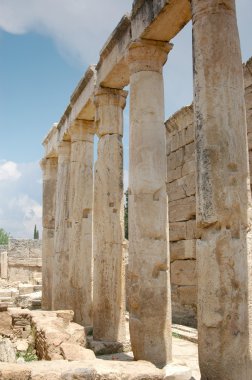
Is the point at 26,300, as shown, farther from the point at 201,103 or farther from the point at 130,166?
the point at 201,103

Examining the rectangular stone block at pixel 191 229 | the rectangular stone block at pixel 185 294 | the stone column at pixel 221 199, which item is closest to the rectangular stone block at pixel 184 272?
the rectangular stone block at pixel 185 294

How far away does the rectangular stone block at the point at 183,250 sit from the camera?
38.3 feet

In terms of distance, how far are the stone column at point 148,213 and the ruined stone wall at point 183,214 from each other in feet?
14.9

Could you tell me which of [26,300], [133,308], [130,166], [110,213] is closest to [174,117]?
[110,213]

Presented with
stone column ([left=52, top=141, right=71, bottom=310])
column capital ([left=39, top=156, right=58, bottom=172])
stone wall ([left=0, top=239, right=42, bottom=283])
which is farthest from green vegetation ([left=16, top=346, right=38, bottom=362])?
stone wall ([left=0, top=239, right=42, bottom=283])

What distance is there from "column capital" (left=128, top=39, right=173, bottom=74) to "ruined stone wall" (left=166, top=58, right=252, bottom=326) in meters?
4.40

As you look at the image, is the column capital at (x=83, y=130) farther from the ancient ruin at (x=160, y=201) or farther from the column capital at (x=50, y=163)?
the column capital at (x=50, y=163)

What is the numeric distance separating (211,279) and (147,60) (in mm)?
4237

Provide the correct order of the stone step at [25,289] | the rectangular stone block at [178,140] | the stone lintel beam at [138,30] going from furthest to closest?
the stone step at [25,289] → the rectangular stone block at [178,140] → the stone lintel beam at [138,30]

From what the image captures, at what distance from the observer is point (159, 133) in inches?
290

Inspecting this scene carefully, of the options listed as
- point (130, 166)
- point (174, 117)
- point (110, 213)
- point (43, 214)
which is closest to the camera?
point (130, 166)

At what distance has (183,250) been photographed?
12109 mm

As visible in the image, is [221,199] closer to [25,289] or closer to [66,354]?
[66,354]

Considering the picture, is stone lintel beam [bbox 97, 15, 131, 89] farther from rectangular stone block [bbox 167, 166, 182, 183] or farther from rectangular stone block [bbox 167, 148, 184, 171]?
rectangular stone block [bbox 167, 166, 182, 183]
